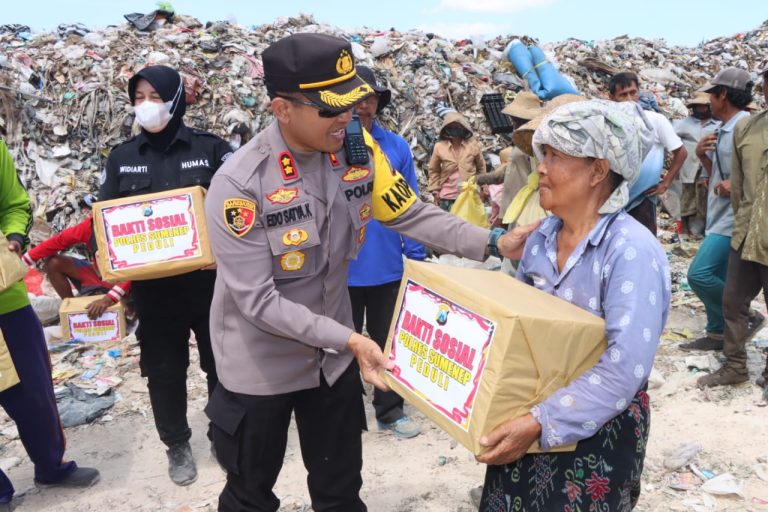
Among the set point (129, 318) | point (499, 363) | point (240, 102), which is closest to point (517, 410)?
point (499, 363)

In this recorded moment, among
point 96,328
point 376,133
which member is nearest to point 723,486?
point 376,133

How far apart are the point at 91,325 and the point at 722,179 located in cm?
552

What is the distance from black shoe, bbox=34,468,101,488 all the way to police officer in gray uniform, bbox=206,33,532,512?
1.66 meters

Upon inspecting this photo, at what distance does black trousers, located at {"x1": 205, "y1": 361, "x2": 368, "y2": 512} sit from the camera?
212cm

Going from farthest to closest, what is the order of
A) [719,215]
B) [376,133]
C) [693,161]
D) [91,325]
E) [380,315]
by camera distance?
[693,161]
[91,325]
[719,215]
[380,315]
[376,133]

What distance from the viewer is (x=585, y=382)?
1537 millimetres

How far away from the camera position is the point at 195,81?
8805 mm

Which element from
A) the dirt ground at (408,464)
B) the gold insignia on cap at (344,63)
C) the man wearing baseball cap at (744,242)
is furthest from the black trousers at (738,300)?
the gold insignia on cap at (344,63)

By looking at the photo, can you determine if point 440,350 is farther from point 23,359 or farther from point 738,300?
point 738,300

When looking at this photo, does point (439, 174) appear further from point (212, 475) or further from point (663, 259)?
point (663, 259)

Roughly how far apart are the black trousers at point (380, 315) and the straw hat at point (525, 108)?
48.8 inches

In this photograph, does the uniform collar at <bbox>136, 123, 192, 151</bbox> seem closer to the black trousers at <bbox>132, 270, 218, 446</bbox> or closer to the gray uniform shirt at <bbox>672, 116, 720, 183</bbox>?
the black trousers at <bbox>132, 270, 218, 446</bbox>

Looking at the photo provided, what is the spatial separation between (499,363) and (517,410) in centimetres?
17

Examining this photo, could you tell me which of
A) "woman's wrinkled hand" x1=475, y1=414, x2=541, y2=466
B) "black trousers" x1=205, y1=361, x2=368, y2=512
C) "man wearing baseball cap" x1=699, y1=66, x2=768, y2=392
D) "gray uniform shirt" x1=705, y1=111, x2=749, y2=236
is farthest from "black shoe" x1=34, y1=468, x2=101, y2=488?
"gray uniform shirt" x1=705, y1=111, x2=749, y2=236
